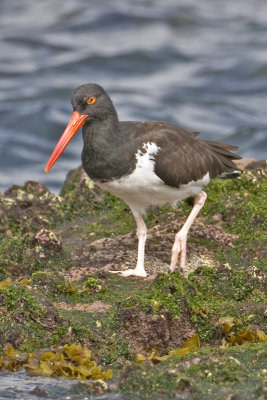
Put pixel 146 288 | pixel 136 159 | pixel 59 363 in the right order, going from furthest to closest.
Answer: pixel 136 159 → pixel 146 288 → pixel 59 363

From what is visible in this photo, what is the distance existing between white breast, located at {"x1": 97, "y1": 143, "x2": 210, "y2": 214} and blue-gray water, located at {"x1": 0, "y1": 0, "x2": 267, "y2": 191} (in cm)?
614

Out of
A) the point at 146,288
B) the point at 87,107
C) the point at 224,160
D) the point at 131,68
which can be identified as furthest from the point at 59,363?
the point at 131,68

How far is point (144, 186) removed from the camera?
6531 mm

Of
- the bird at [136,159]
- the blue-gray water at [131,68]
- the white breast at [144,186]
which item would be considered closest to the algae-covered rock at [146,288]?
the bird at [136,159]

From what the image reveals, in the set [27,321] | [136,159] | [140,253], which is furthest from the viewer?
[140,253]

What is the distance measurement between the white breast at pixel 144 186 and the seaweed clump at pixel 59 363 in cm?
204

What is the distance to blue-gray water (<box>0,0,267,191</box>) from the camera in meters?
14.6

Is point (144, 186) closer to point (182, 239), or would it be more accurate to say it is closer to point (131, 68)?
point (182, 239)

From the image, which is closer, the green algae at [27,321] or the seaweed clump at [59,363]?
the seaweed clump at [59,363]

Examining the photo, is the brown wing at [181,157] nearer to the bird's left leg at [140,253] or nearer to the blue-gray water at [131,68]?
the bird's left leg at [140,253]

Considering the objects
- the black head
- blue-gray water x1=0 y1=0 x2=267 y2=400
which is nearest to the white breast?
the black head

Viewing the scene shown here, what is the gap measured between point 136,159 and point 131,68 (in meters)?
10.3

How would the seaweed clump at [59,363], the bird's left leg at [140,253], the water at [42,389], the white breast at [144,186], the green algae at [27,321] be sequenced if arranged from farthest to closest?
the white breast at [144,186] < the bird's left leg at [140,253] < the green algae at [27,321] < the seaweed clump at [59,363] < the water at [42,389]

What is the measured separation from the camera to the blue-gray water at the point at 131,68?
1459 cm
